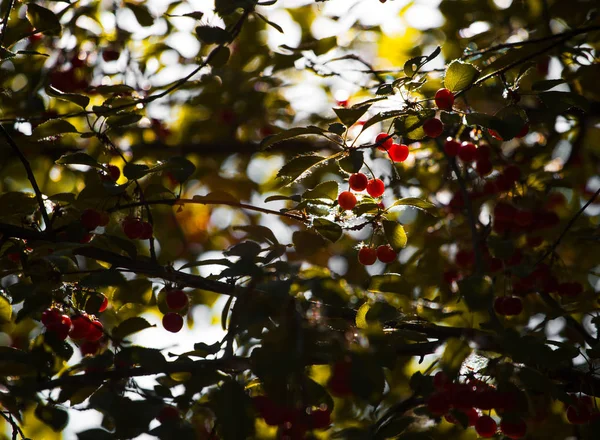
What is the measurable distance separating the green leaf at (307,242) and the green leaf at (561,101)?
778 mm

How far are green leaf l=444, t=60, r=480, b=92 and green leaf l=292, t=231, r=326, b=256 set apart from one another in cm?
59

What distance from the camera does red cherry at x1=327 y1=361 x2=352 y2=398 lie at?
133 centimetres

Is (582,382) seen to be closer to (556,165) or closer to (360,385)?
(360,385)

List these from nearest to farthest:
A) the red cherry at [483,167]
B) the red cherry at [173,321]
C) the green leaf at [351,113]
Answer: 1. the green leaf at [351,113]
2. the red cherry at [173,321]
3. the red cherry at [483,167]

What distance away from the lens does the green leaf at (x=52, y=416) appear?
1.68 m

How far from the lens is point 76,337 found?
2.10 metres

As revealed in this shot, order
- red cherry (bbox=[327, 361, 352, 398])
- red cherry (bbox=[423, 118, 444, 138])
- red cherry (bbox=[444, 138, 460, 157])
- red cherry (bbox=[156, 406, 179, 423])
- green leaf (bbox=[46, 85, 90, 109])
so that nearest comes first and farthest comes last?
red cherry (bbox=[327, 361, 352, 398]), red cherry (bbox=[156, 406, 179, 423]), red cherry (bbox=[423, 118, 444, 138]), green leaf (bbox=[46, 85, 90, 109]), red cherry (bbox=[444, 138, 460, 157])

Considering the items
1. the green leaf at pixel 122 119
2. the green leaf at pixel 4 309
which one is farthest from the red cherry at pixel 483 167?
the green leaf at pixel 4 309

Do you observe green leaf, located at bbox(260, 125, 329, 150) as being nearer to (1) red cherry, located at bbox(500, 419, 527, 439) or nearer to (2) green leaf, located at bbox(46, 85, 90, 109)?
(2) green leaf, located at bbox(46, 85, 90, 109)

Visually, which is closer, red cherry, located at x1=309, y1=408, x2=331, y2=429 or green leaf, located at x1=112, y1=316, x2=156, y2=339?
red cherry, located at x1=309, y1=408, x2=331, y2=429

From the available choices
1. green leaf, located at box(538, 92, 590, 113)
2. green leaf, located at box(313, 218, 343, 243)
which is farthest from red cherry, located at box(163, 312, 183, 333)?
green leaf, located at box(538, 92, 590, 113)

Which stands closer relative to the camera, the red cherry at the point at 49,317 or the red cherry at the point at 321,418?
the red cherry at the point at 321,418

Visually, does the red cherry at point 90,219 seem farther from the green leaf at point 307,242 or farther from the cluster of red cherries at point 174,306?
the green leaf at point 307,242

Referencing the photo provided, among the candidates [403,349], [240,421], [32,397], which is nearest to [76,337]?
[32,397]
